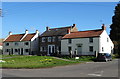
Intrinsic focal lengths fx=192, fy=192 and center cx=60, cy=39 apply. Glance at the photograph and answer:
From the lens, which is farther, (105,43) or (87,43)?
(105,43)

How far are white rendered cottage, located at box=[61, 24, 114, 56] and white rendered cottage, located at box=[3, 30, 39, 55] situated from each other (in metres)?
13.7

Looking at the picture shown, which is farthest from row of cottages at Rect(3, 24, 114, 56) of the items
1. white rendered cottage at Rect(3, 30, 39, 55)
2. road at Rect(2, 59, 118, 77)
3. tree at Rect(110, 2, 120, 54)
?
road at Rect(2, 59, 118, 77)

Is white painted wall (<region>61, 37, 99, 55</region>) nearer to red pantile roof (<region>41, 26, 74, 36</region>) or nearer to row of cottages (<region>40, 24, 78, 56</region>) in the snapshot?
row of cottages (<region>40, 24, 78, 56</region>)

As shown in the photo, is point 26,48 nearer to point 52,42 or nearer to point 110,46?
point 52,42

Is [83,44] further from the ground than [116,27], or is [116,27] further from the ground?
[116,27]

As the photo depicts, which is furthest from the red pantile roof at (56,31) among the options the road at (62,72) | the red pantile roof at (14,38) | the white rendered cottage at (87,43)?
the road at (62,72)

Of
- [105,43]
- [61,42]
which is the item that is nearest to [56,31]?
[61,42]

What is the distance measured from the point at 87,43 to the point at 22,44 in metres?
25.4

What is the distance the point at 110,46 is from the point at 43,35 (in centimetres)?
2046

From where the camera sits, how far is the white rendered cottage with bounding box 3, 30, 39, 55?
2409 inches

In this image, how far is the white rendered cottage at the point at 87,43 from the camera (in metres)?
44.3

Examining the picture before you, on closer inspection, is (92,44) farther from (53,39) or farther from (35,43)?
(35,43)

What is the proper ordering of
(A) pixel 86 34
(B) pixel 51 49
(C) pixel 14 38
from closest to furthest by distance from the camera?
(A) pixel 86 34
(B) pixel 51 49
(C) pixel 14 38

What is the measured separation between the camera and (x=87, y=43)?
45.9 m
